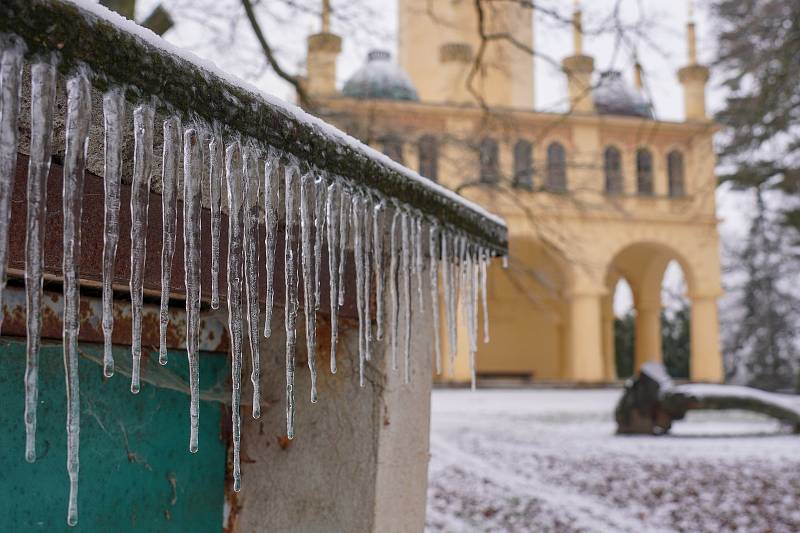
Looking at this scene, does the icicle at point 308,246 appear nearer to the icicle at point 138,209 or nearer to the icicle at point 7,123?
the icicle at point 138,209

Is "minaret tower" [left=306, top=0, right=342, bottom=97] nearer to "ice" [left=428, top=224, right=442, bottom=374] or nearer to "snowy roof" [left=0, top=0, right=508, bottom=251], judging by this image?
"ice" [left=428, top=224, right=442, bottom=374]

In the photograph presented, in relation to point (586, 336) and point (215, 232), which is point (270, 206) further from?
point (586, 336)

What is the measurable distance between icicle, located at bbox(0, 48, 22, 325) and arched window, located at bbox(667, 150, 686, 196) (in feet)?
80.7

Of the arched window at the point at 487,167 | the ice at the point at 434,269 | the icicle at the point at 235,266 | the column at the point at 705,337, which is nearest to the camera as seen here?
the icicle at the point at 235,266

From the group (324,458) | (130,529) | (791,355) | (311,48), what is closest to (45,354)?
(130,529)

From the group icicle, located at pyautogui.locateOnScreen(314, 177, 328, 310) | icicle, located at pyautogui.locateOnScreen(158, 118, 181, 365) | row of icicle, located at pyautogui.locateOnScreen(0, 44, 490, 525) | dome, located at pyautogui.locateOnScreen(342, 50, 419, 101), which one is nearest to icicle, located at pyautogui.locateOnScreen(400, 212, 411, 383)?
row of icicle, located at pyautogui.locateOnScreen(0, 44, 490, 525)

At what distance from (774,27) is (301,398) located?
6.44 meters

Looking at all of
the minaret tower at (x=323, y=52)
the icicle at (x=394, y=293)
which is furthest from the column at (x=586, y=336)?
the icicle at (x=394, y=293)

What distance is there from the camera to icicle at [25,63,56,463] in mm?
895

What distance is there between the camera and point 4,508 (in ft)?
4.58

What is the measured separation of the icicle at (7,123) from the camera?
85 cm

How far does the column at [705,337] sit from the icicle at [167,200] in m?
24.4

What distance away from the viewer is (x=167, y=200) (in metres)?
1.15

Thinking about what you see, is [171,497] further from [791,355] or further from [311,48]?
[791,355]
